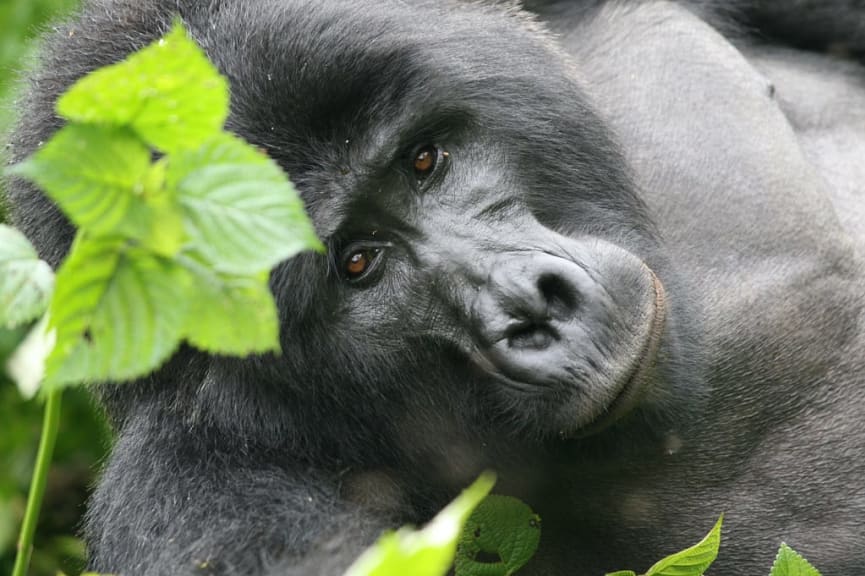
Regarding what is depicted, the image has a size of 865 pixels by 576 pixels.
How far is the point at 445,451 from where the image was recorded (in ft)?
8.45

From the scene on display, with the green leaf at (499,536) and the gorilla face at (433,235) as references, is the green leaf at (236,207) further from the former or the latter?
the green leaf at (499,536)

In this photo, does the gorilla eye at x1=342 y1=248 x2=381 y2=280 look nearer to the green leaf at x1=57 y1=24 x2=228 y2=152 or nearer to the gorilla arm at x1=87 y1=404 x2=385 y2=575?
the gorilla arm at x1=87 y1=404 x2=385 y2=575

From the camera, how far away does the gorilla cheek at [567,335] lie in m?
2.27

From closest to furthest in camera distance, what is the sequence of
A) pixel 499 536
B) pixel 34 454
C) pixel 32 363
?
pixel 32 363 → pixel 499 536 → pixel 34 454

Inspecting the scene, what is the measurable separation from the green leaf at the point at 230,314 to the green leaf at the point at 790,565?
3.60 feet

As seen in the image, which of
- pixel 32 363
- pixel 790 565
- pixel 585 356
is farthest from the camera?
pixel 585 356

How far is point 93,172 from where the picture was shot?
1.51 m

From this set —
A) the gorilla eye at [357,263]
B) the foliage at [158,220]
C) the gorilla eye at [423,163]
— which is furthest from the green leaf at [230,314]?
the gorilla eye at [423,163]

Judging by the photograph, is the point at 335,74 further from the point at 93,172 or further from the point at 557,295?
the point at 93,172

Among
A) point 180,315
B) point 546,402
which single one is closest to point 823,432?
point 546,402

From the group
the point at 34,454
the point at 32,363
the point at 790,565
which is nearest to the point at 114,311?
the point at 32,363

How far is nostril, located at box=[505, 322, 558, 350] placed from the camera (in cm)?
228

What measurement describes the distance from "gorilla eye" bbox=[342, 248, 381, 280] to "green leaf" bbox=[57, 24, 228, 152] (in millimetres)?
1000

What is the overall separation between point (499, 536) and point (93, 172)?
131 cm
